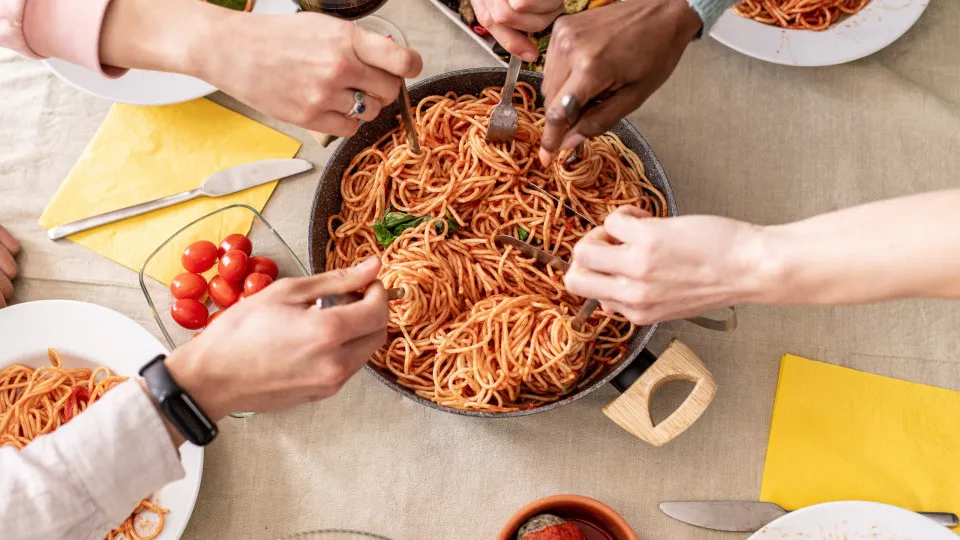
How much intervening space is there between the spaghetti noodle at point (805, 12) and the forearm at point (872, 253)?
0.98 meters

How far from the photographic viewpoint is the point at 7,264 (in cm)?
178

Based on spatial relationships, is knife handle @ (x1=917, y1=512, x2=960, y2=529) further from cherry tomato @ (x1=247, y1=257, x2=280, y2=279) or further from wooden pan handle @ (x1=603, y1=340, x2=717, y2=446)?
cherry tomato @ (x1=247, y1=257, x2=280, y2=279)

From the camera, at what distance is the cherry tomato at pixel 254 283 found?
5.33ft

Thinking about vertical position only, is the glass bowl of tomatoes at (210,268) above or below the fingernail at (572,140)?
below

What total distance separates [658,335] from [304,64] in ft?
3.38

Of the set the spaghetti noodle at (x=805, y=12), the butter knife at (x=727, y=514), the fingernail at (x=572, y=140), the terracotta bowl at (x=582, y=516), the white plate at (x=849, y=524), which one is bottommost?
the butter knife at (x=727, y=514)

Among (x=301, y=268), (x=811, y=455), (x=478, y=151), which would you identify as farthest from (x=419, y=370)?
(x=811, y=455)

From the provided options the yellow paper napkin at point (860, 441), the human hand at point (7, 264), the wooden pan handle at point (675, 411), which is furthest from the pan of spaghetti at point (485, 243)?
the human hand at point (7, 264)

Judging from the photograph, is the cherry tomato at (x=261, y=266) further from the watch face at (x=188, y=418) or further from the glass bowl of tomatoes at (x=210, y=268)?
the watch face at (x=188, y=418)

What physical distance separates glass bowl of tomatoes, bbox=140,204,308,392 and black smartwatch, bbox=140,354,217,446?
490 millimetres

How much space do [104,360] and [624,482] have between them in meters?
1.25

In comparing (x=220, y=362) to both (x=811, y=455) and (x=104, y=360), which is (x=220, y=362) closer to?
(x=104, y=360)

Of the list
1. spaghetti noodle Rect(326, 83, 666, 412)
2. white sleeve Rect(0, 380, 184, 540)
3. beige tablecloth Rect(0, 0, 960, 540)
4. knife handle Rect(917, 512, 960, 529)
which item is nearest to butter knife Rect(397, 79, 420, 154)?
spaghetti noodle Rect(326, 83, 666, 412)

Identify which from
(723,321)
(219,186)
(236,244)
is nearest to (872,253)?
(723,321)
